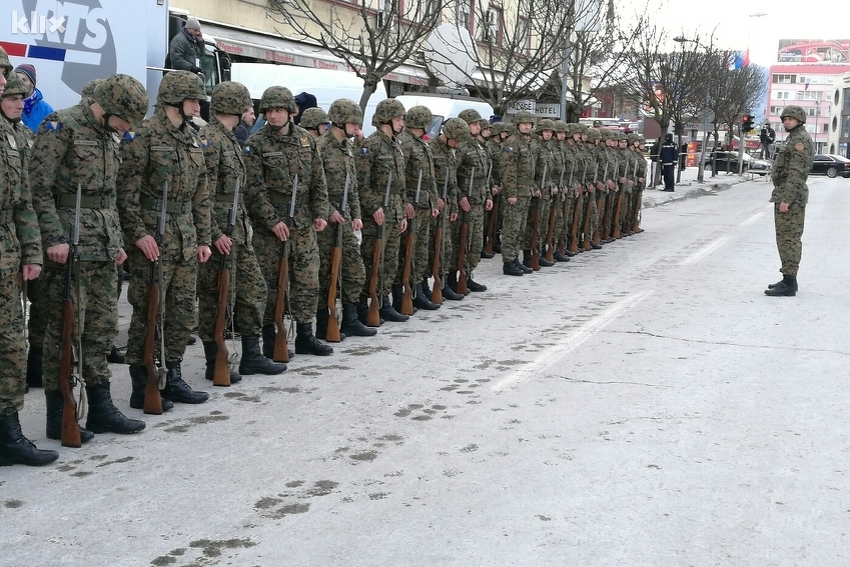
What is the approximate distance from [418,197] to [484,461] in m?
5.10

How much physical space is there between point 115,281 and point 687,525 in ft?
10.9

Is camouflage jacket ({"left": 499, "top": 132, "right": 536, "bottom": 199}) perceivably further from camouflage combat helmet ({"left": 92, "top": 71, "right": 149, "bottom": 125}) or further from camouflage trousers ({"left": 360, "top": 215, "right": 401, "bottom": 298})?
camouflage combat helmet ({"left": 92, "top": 71, "right": 149, "bottom": 125})

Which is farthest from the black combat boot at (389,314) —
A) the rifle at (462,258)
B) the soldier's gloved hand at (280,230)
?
the soldier's gloved hand at (280,230)

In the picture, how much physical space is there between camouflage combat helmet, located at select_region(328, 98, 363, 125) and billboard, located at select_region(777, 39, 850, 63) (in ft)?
536

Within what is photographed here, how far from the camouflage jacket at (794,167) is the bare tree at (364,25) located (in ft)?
19.9

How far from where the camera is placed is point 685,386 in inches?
278

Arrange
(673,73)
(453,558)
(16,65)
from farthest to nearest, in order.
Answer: (673,73) → (16,65) → (453,558)

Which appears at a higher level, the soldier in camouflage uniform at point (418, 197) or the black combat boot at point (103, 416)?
the soldier in camouflage uniform at point (418, 197)

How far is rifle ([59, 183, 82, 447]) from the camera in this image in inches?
212

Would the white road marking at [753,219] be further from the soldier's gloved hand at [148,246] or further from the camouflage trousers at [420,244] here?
the soldier's gloved hand at [148,246]

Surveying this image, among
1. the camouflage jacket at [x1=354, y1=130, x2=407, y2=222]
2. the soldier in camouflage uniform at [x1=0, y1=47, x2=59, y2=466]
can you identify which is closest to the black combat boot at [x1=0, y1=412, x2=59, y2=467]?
the soldier in camouflage uniform at [x1=0, y1=47, x2=59, y2=466]

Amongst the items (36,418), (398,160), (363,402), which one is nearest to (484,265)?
(398,160)

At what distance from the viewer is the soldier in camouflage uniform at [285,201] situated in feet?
24.6

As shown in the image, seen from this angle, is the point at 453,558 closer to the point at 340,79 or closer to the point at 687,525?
the point at 687,525
